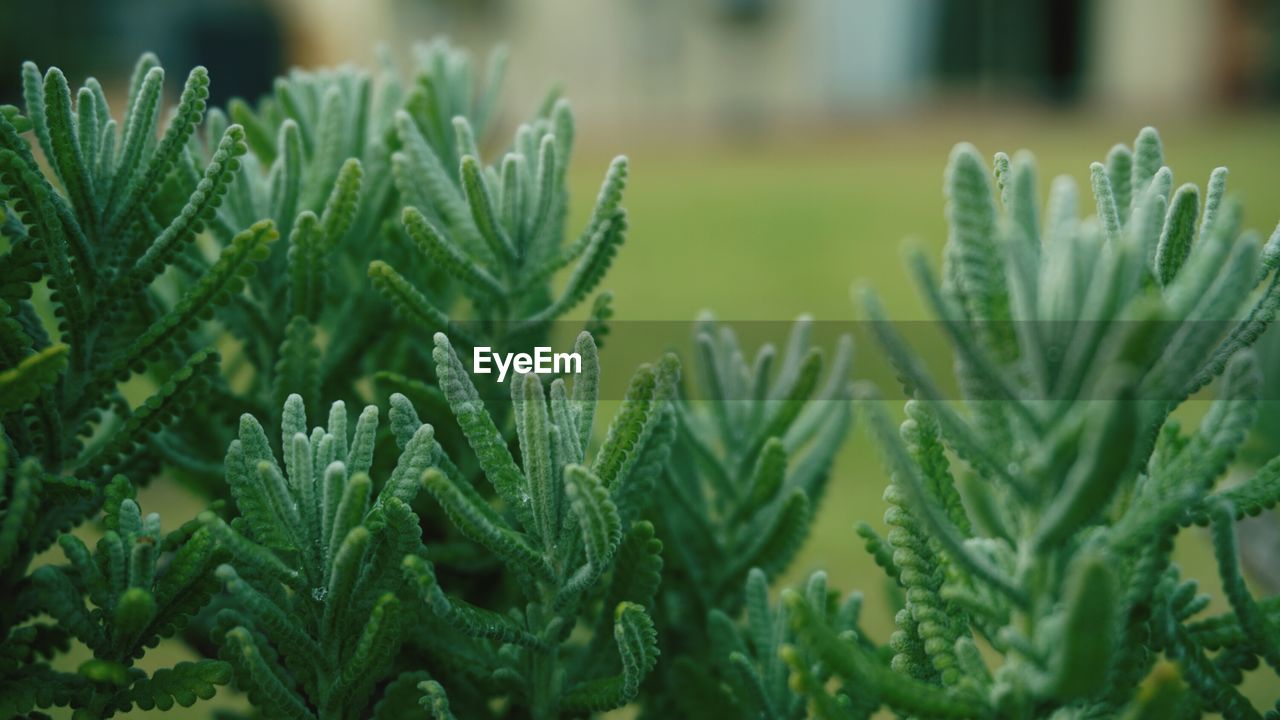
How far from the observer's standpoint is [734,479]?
1.21 metres

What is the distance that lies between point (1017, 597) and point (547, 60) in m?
19.3

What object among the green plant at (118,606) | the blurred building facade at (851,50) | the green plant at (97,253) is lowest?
the green plant at (118,606)

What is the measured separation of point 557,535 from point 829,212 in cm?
1116

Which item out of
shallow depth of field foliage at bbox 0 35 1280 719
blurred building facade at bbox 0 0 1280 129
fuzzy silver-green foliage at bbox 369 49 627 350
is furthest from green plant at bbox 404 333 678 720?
blurred building facade at bbox 0 0 1280 129

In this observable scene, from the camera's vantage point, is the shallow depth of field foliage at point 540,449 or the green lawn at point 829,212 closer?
the shallow depth of field foliage at point 540,449

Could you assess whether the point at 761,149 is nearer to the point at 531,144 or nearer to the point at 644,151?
the point at 644,151

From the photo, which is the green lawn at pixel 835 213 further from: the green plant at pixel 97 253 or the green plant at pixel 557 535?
the green plant at pixel 97 253

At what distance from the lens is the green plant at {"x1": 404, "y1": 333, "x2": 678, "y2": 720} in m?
0.85

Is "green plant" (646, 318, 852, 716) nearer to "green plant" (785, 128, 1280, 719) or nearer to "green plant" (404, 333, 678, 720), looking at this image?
"green plant" (404, 333, 678, 720)

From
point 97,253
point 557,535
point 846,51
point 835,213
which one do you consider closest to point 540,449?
point 557,535

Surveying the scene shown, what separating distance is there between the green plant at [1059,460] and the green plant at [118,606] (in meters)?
0.43

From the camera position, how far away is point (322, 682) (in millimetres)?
916

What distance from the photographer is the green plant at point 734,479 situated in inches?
45.3

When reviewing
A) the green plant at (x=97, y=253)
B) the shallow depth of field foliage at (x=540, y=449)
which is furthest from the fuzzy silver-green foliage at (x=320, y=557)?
the green plant at (x=97, y=253)
